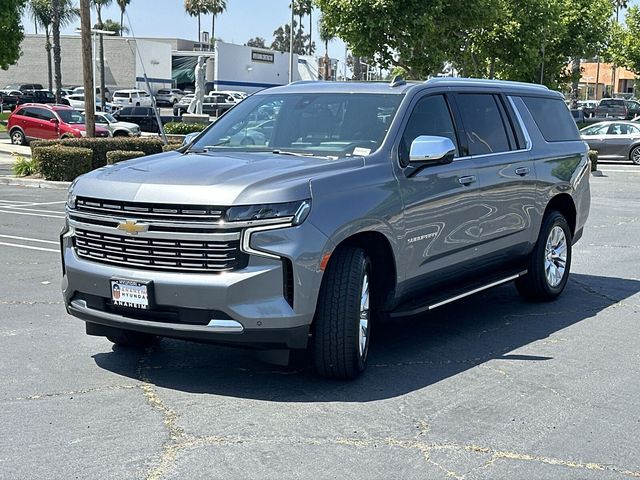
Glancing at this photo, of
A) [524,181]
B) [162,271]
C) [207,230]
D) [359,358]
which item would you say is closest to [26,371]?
[162,271]

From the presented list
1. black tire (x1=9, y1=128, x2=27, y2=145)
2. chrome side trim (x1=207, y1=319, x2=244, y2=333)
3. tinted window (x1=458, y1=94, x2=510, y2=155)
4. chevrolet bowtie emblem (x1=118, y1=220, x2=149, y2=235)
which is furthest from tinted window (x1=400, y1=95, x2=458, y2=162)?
black tire (x1=9, y1=128, x2=27, y2=145)

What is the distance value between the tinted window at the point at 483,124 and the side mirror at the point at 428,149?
99 centimetres

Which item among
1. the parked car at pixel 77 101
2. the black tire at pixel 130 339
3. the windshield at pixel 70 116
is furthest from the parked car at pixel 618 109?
the black tire at pixel 130 339

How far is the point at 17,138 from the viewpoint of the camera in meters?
35.5

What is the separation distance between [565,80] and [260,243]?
3821 centimetres

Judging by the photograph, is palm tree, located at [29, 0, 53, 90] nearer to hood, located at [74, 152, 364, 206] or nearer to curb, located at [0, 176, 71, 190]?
curb, located at [0, 176, 71, 190]

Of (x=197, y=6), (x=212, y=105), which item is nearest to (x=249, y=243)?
(x=212, y=105)

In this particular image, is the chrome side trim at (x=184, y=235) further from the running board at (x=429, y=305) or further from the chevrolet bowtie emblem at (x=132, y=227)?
the running board at (x=429, y=305)

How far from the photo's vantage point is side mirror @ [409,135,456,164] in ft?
20.7

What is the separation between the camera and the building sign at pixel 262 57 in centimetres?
8512

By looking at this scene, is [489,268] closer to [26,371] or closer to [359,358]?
[359,358]

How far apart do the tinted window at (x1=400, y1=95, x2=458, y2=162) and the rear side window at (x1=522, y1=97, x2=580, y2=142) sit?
1.57 metres

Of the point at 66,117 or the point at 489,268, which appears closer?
the point at 489,268

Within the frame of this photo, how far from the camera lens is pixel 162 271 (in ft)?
17.9
